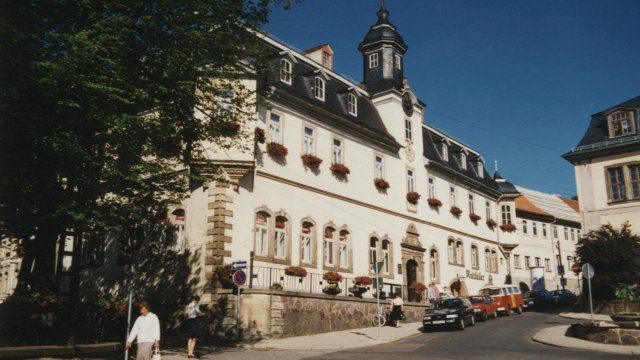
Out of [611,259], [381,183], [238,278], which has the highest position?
[381,183]

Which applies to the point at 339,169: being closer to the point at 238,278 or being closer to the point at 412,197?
the point at 412,197

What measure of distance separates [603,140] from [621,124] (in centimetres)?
131

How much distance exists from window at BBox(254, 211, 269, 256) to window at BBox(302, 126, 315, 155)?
161 inches

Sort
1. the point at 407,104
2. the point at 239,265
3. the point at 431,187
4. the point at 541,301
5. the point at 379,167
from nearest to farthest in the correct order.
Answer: the point at 239,265 < the point at 379,167 < the point at 407,104 < the point at 431,187 < the point at 541,301

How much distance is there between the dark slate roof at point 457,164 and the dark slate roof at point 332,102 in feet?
16.5

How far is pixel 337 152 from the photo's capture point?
2675 centimetres

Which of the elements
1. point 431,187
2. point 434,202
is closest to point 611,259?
point 434,202

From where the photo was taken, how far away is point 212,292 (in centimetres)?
1941

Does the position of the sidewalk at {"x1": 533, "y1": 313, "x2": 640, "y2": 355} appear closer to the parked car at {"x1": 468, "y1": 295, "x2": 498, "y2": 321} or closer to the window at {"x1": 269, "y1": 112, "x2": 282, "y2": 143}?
the parked car at {"x1": 468, "y1": 295, "x2": 498, "y2": 321}

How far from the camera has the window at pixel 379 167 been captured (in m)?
29.2

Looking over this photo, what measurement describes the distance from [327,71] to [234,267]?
1422 centimetres

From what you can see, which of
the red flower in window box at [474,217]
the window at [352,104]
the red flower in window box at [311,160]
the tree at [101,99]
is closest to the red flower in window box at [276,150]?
the red flower in window box at [311,160]

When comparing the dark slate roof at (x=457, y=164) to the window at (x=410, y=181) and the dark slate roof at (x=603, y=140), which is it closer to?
the window at (x=410, y=181)

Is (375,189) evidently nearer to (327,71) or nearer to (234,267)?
(327,71)
